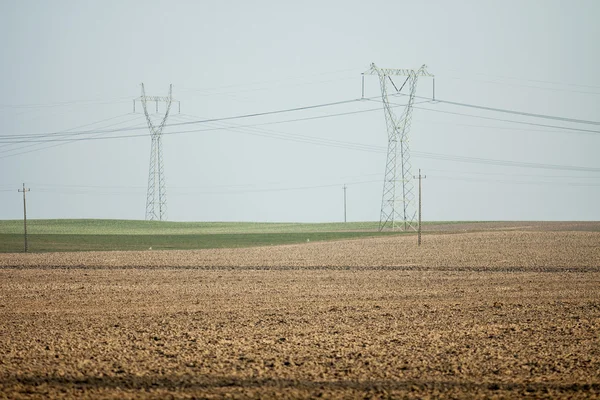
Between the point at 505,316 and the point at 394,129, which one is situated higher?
Answer: the point at 394,129

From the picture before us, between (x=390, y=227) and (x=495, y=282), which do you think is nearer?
(x=495, y=282)

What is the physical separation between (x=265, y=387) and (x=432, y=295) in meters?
13.1

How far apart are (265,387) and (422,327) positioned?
21.1ft

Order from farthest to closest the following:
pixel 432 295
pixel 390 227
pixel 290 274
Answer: pixel 390 227 → pixel 290 274 → pixel 432 295

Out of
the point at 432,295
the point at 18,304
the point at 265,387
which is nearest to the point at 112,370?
the point at 265,387

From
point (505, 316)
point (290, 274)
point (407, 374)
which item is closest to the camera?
point (407, 374)

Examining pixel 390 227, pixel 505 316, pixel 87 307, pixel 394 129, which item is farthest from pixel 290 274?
pixel 390 227

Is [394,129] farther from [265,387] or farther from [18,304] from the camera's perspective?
[265,387]

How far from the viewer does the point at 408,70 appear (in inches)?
2544

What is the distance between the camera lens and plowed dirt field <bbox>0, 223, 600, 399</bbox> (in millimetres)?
11859

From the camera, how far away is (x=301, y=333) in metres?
16.4

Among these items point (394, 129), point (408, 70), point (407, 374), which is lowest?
point (407, 374)

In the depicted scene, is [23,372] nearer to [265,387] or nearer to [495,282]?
[265,387]

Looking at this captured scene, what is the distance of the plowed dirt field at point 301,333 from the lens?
11859mm
